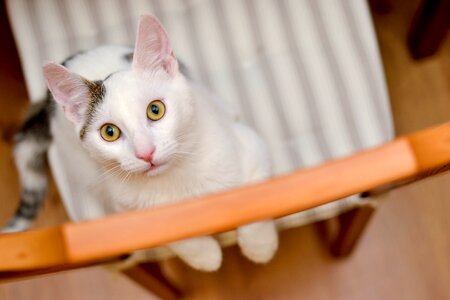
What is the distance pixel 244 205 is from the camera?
0.55 meters

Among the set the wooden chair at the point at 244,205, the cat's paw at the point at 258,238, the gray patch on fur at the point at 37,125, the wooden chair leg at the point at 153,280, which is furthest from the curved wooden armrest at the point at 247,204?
the gray patch on fur at the point at 37,125

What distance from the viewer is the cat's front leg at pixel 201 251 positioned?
91cm

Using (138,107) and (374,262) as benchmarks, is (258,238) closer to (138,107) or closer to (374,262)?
(138,107)

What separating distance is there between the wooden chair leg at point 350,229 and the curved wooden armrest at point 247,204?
1.52ft

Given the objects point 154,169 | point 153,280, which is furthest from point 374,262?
point 154,169

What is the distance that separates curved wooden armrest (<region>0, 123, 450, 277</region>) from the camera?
21.4 inches

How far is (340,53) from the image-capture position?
3.49ft

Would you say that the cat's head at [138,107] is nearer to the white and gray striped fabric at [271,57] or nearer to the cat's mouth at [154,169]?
the cat's mouth at [154,169]

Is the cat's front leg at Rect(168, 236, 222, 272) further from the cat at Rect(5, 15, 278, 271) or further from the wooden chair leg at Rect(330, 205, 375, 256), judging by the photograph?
the wooden chair leg at Rect(330, 205, 375, 256)

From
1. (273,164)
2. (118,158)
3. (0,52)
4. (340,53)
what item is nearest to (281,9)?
(340,53)

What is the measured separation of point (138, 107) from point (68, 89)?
115 millimetres

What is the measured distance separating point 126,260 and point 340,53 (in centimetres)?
58

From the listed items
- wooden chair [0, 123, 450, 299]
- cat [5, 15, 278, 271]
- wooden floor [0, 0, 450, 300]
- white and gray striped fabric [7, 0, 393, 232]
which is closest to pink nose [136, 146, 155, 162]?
cat [5, 15, 278, 271]

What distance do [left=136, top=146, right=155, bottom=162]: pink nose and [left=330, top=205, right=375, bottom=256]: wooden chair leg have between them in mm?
444
